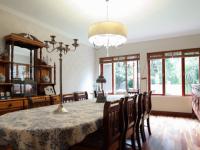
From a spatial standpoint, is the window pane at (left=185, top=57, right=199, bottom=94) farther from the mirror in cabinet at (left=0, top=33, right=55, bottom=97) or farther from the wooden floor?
the mirror in cabinet at (left=0, top=33, right=55, bottom=97)

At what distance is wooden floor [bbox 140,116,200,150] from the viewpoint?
289 centimetres

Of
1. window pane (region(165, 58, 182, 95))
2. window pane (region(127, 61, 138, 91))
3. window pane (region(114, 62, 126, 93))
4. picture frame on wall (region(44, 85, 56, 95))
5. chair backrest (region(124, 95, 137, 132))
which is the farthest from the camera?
window pane (region(114, 62, 126, 93))

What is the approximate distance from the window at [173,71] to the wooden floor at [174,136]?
1385 millimetres

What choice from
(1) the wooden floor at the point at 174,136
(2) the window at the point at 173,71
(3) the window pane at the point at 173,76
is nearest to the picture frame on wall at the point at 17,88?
(1) the wooden floor at the point at 174,136

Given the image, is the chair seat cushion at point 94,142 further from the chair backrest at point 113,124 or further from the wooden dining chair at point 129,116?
the wooden dining chair at point 129,116

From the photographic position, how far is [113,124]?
186cm

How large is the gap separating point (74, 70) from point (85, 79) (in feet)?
2.48

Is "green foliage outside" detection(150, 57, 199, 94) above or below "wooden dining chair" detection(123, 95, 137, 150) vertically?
above

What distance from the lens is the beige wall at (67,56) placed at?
145 inches

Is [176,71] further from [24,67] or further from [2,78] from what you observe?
[2,78]

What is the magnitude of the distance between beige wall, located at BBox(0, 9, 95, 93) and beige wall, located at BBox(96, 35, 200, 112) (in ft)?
4.02

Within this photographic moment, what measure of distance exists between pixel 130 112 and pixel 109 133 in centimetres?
74

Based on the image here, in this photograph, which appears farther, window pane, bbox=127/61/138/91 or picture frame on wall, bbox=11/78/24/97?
window pane, bbox=127/61/138/91

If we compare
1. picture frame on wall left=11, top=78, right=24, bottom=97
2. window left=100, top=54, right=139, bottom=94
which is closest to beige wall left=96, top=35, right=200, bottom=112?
window left=100, top=54, right=139, bottom=94
